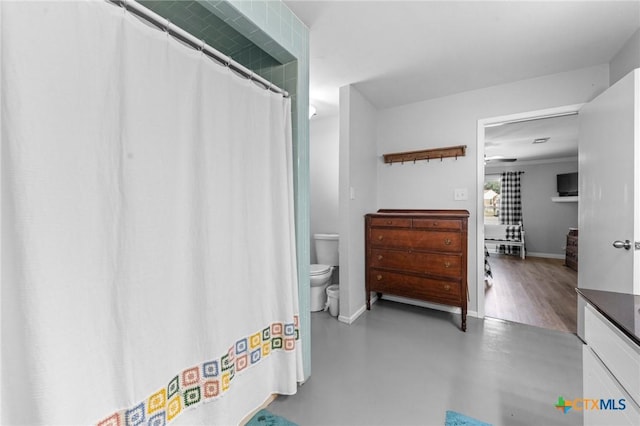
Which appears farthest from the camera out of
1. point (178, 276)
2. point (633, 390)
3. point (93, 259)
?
point (178, 276)

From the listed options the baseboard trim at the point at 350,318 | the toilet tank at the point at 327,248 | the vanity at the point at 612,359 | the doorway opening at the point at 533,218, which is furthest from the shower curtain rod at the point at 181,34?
the doorway opening at the point at 533,218

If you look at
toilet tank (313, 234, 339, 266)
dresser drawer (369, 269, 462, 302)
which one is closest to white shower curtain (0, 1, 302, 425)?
dresser drawer (369, 269, 462, 302)

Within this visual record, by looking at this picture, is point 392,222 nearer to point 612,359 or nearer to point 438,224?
point 438,224

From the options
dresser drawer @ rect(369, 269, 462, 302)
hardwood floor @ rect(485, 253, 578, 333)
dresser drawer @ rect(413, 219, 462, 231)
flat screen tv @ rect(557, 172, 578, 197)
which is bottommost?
hardwood floor @ rect(485, 253, 578, 333)

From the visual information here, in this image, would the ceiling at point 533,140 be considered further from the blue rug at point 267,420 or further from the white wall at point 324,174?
the blue rug at point 267,420

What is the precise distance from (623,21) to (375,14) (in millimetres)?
1637

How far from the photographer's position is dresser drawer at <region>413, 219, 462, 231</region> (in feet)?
7.89

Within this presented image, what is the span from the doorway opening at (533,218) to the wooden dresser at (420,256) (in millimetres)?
486

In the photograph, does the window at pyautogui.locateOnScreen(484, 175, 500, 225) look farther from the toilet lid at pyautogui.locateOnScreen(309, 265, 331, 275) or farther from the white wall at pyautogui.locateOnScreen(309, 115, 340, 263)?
the toilet lid at pyautogui.locateOnScreen(309, 265, 331, 275)

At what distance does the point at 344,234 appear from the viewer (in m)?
2.62

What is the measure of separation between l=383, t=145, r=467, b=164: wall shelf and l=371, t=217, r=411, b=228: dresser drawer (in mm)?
806

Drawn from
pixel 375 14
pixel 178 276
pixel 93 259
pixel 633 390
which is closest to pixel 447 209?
pixel 375 14

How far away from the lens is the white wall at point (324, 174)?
357 centimetres

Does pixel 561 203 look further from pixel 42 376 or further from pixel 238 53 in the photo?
pixel 42 376
